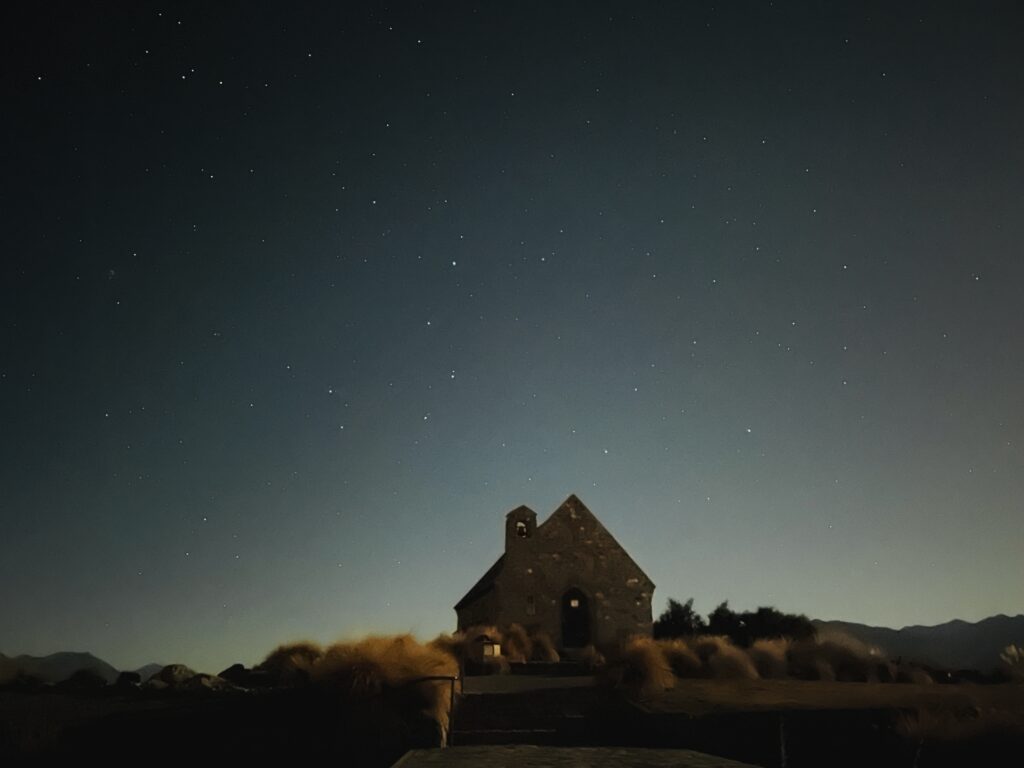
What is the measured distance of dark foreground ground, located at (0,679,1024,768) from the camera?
9234 millimetres

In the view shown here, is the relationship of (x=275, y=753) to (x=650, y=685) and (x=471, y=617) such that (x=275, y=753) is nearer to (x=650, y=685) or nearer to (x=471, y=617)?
(x=650, y=685)

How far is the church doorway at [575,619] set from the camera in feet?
93.2

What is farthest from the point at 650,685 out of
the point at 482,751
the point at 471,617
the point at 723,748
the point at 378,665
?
the point at 471,617

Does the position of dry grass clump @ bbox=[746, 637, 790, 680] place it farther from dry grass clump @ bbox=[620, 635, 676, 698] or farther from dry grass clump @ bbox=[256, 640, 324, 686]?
dry grass clump @ bbox=[256, 640, 324, 686]

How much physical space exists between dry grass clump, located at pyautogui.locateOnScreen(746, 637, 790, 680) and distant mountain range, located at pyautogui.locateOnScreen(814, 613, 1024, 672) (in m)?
93.9

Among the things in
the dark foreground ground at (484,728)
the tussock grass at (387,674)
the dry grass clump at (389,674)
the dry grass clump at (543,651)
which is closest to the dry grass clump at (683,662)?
the dry grass clump at (543,651)

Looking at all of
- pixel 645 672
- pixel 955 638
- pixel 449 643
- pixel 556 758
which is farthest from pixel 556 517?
pixel 955 638

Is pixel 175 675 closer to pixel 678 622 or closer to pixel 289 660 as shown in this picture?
pixel 289 660

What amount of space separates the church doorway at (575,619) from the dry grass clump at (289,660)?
1390 cm

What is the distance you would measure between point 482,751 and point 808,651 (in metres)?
20.2

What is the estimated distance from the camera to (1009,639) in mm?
109562

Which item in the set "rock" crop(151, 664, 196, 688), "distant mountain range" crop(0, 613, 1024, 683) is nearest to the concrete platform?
"rock" crop(151, 664, 196, 688)

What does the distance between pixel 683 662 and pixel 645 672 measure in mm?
4771

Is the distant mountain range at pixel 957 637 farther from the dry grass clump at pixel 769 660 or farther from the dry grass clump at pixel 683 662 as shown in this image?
the dry grass clump at pixel 683 662
